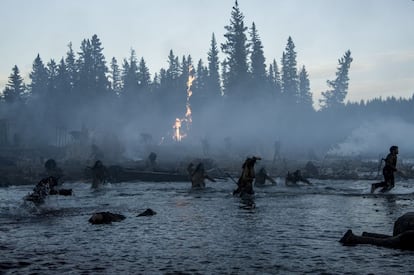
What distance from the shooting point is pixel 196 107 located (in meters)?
94.6

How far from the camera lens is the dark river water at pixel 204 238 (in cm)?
891

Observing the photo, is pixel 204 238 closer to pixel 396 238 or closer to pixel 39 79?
pixel 396 238

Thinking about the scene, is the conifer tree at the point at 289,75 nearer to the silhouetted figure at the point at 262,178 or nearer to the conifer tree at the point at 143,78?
the conifer tree at the point at 143,78

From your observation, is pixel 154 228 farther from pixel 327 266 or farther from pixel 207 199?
pixel 207 199

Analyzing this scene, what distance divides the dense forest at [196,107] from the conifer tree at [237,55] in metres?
0.17

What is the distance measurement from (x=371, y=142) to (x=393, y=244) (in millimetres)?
92941

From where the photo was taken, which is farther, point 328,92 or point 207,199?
point 328,92

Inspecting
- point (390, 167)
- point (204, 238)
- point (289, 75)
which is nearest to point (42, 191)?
point (204, 238)

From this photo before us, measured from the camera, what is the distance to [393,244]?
33.0 feet

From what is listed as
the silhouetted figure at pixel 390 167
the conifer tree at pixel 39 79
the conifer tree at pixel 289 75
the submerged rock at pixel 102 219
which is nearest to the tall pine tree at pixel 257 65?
the conifer tree at pixel 289 75

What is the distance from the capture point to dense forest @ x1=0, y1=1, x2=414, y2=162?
79.9 meters

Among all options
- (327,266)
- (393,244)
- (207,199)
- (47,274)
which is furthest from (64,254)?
(207,199)

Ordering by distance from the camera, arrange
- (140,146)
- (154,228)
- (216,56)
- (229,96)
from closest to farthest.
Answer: (154,228)
(140,146)
(229,96)
(216,56)

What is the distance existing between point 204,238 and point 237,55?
68076mm
